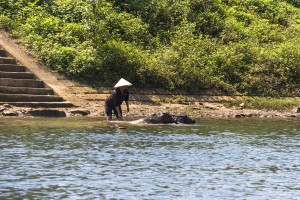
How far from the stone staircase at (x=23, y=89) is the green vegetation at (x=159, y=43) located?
1.98 m

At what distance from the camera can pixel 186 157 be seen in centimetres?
1841

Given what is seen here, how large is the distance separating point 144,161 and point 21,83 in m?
12.6

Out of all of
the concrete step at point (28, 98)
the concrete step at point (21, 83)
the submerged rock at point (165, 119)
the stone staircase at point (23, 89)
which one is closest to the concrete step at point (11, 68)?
the stone staircase at point (23, 89)

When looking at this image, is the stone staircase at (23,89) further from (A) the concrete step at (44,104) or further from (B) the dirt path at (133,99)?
(B) the dirt path at (133,99)

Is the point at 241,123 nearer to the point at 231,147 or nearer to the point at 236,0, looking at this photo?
the point at 231,147

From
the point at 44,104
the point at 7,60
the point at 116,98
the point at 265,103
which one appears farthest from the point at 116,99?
the point at 265,103

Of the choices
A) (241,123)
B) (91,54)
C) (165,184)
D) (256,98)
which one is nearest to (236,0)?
(256,98)

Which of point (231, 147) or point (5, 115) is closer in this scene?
point (231, 147)

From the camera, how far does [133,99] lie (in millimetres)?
30906

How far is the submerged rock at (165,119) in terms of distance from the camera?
25609mm

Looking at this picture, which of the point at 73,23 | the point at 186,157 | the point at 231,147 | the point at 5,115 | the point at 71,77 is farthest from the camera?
the point at 73,23

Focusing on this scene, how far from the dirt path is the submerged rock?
3233mm

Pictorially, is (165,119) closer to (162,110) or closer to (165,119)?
(165,119)

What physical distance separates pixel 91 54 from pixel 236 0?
1481cm
